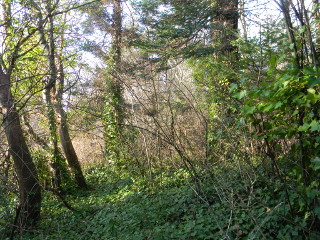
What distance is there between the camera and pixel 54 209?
784 cm

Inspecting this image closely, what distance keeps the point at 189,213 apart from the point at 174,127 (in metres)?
1.59

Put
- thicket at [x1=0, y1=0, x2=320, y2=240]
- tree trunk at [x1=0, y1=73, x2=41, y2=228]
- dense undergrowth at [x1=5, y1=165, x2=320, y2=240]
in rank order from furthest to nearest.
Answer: tree trunk at [x1=0, y1=73, x2=41, y2=228]
dense undergrowth at [x1=5, y1=165, x2=320, y2=240]
thicket at [x1=0, y1=0, x2=320, y2=240]

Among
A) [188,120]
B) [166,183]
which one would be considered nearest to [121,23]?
[188,120]

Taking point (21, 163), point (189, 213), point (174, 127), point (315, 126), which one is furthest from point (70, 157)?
point (315, 126)

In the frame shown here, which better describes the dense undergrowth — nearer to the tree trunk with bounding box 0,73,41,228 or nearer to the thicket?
the thicket

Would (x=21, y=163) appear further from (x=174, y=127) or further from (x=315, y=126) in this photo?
(x=315, y=126)

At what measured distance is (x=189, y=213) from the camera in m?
5.30

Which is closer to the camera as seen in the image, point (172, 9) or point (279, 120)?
point (279, 120)

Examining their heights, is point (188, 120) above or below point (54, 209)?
above

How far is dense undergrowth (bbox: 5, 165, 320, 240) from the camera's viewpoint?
12.4ft

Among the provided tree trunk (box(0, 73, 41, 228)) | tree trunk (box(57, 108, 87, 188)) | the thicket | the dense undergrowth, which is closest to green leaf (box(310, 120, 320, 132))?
the thicket

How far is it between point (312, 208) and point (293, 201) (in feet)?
1.36

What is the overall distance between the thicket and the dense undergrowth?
3 cm

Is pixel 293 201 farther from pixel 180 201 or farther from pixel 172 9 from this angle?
pixel 172 9
